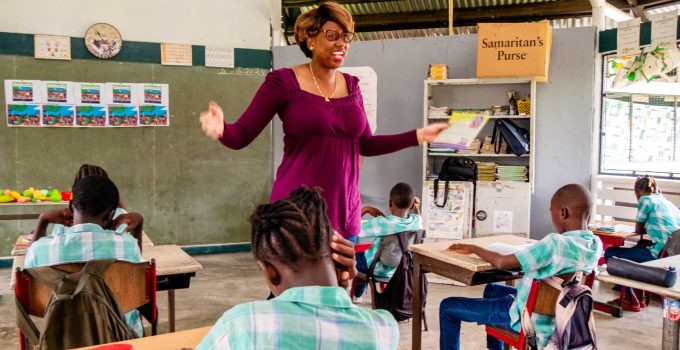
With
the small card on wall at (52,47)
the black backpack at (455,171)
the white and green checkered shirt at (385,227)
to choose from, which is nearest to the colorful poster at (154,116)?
the small card on wall at (52,47)

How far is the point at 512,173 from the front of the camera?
5691mm

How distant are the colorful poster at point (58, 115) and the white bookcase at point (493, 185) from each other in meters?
3.65

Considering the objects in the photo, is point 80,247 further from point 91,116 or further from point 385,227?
point 91,116

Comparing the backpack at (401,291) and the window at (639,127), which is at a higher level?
the window at (639,127)

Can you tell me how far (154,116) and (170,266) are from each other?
13.9 ft

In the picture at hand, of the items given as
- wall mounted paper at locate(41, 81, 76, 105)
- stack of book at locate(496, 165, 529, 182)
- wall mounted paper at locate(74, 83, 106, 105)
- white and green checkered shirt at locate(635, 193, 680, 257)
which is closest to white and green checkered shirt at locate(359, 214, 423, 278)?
white and green checkered shirt at locate(635, 193, 680, 257)

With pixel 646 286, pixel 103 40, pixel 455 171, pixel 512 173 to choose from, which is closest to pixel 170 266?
pixel 646 286

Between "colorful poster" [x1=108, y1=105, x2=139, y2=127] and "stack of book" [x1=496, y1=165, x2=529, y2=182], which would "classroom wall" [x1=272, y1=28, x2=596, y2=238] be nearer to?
"stack of book" [x1=496, y1=165, x2=529, y2=182]

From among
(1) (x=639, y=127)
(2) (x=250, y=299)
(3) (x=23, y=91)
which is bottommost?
(2) (x=250, y=299)

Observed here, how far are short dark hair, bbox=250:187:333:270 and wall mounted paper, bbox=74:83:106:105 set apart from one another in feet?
18.4

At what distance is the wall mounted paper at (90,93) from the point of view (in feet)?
20.4

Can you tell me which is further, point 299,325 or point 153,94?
point 153,94

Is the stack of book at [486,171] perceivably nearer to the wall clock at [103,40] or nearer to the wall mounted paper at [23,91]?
the wall clock at [103,40]

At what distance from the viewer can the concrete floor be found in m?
3.88
